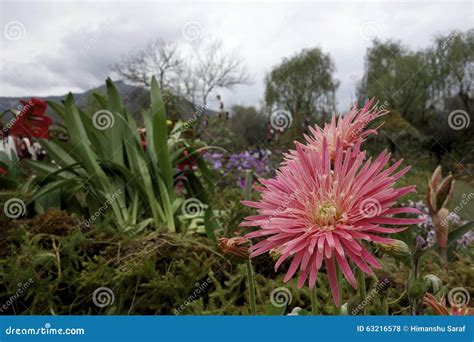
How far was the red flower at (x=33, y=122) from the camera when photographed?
7.33 feet

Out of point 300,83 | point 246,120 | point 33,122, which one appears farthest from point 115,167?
point 246,120

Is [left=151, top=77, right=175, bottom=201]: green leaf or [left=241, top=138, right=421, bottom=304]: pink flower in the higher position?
[left=151, top=77, right=175, bottom=201]: green leaf

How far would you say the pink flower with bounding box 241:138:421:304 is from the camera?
399mm

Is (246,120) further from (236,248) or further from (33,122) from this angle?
(236,248)

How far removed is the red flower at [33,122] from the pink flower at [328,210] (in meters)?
2.12

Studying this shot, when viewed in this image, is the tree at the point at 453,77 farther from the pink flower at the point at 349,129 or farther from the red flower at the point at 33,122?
the pink flower at the point at 349,129

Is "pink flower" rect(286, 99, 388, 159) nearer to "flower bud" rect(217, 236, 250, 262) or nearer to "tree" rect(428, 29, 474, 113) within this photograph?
"flower bud" rect(217, 236, 250, 262)

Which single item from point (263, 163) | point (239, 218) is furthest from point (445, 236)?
point (263, 163)

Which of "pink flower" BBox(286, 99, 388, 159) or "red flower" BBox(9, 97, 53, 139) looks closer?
"pink flower" BBox(286, 99, 388, 159)

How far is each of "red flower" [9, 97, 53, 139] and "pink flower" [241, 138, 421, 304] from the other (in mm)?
2125

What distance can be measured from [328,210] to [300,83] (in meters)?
4.55

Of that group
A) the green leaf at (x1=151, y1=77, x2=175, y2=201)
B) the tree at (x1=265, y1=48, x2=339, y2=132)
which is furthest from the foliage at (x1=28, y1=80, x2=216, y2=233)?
the tree at (x1=265, y1=48, x2=339, y2=132)

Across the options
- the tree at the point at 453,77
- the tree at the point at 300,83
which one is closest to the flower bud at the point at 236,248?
the tree at the point at 300,83

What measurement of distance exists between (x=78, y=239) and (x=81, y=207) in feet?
2.48
